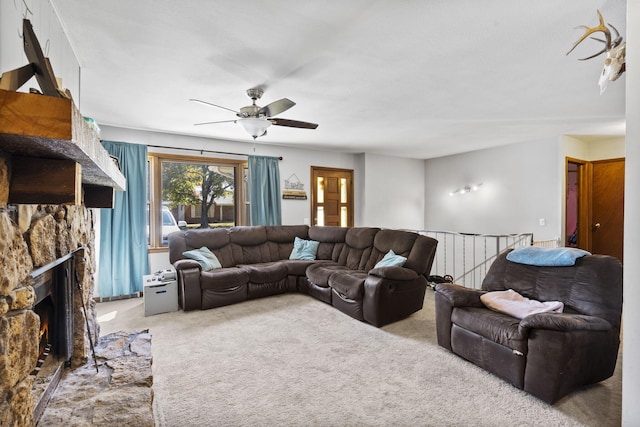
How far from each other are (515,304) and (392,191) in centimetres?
494

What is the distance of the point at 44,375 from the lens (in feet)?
5.05

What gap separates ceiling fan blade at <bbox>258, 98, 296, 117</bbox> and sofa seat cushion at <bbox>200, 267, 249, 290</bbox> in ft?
7.11

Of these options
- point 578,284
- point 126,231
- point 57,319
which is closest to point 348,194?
point 126,231

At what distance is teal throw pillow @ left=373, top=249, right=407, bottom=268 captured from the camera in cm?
383

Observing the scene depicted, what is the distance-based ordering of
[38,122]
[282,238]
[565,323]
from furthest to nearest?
1. [282,238]
2. [565,323]
3. [38,122]

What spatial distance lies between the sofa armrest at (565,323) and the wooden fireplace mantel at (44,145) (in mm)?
2550

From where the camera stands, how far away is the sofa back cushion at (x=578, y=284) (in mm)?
2201

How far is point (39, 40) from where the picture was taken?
1613 millimetres

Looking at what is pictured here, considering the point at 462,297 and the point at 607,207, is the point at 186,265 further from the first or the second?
the point at 607,207

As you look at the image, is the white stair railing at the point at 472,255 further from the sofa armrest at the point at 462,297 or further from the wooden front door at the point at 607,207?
the sofa armrest at the point at 462,297

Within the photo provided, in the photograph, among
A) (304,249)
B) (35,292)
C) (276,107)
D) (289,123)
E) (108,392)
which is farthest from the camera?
(304,249)

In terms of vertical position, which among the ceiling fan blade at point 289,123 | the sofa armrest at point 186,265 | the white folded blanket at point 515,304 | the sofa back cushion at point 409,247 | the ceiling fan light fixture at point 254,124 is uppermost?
the ceiling fan blade at point 289,123

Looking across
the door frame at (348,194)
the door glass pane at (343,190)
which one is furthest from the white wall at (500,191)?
the door glass pane at (343,190)

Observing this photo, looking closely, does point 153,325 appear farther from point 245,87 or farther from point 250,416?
point 245,87
